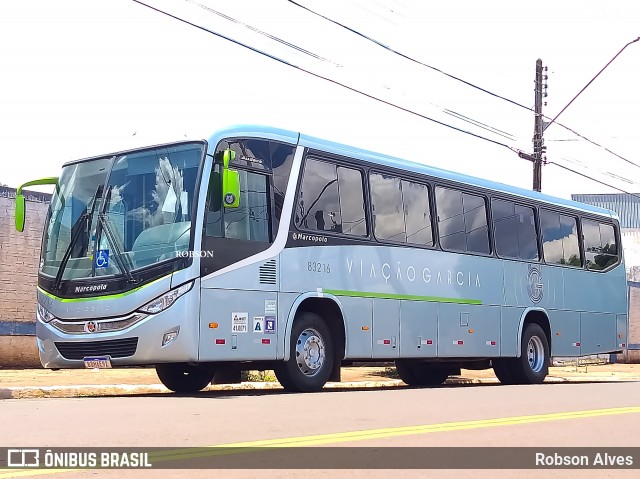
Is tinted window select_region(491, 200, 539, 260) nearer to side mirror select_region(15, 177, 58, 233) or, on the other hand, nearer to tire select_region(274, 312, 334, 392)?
tire select_region(274, 312, 334, 392)

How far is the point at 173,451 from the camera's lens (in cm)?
785

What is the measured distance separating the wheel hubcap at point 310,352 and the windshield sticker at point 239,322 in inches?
45.2

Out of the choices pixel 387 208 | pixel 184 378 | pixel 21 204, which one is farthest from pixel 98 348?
pixel 387 208

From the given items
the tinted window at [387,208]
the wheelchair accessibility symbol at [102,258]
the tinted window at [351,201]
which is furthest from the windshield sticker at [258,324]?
the tinted window at [387,208]

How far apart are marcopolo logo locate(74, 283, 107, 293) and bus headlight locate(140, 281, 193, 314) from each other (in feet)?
2.82

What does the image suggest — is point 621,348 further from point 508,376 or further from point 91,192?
point 91,192

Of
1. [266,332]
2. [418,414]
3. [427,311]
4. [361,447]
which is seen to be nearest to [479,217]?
[427,311]

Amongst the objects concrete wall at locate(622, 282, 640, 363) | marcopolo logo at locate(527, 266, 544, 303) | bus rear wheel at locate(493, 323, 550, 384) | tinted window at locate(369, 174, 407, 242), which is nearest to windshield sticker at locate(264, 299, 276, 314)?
tinted window at locate(369, 174, 407, 242)

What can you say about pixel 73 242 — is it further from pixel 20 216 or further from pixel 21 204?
pixel 21 204

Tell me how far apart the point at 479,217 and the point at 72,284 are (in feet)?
28.1

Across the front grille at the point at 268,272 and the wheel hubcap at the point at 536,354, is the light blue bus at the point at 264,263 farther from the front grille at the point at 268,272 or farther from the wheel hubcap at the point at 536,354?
the wheel hubcap at the point at 536,354

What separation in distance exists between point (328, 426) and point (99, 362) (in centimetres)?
524

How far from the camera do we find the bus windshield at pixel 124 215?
14109mm

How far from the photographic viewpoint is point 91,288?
14414 mm
